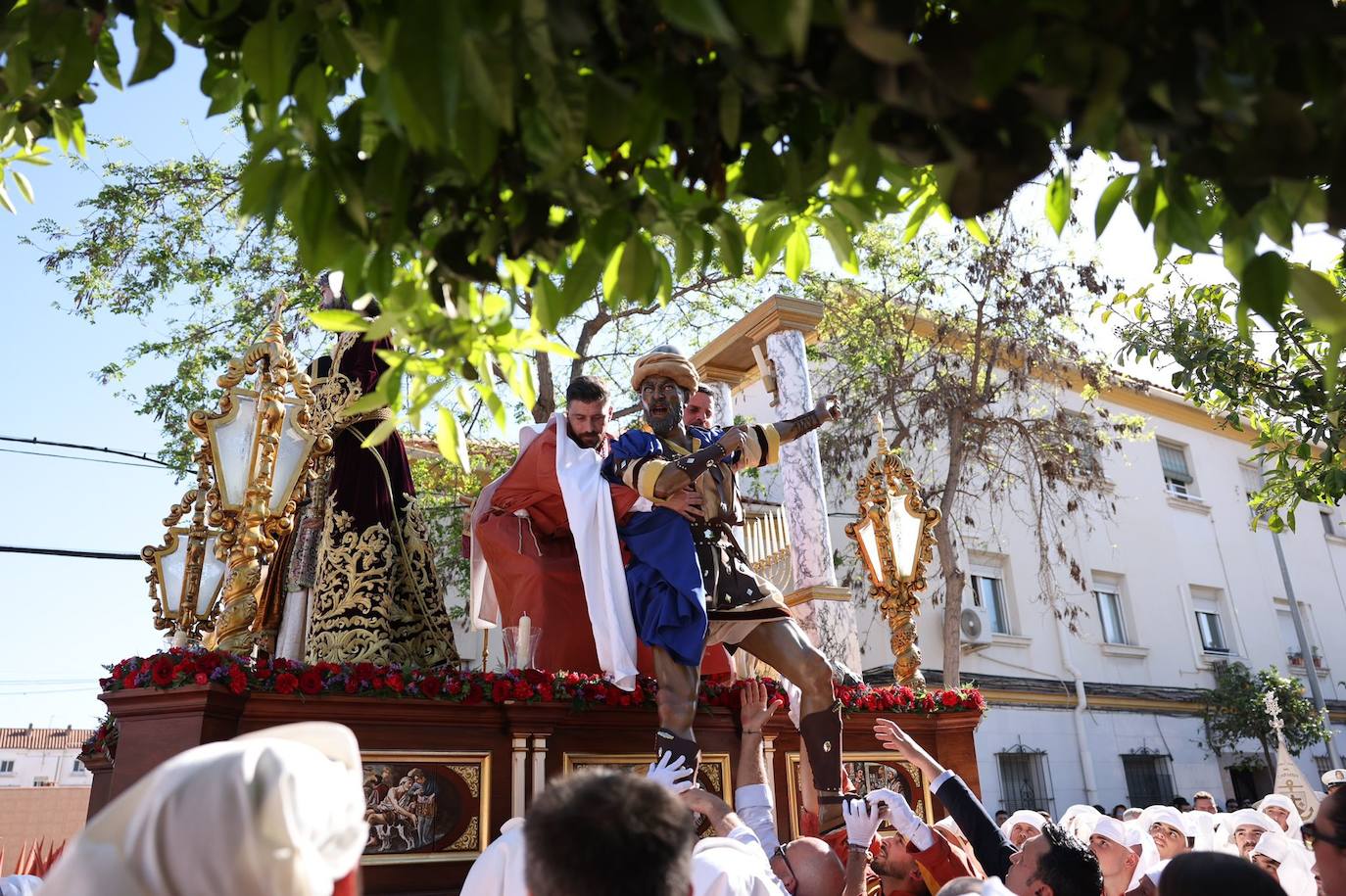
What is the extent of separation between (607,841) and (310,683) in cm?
294

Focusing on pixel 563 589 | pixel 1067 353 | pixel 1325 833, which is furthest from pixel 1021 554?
pixel 1325 833

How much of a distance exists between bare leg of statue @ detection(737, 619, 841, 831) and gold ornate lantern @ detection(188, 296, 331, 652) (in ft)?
8.14

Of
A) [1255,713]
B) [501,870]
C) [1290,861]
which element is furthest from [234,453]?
[1255,713]

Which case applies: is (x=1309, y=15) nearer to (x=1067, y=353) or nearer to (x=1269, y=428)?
(x=1269, y=428)

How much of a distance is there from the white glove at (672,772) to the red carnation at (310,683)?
4.58ft

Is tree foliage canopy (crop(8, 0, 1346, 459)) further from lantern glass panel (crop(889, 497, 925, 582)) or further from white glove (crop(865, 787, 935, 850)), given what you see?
lantern glass panel (crop(889, 497, 925, 582))

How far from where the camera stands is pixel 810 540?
31.9 feet

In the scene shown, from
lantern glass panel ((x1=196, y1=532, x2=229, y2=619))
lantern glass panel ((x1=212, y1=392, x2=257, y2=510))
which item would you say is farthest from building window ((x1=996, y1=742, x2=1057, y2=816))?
lantern glass panel ((x1=212, y1=392, x2=257, y2=510))

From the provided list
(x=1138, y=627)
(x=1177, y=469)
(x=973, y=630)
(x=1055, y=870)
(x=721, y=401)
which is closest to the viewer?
(x=1055, y=870)

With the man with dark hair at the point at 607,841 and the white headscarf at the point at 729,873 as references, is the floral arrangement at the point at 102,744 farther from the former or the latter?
the man with dark hair at the point at 607,841

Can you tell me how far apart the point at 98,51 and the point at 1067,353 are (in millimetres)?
14530

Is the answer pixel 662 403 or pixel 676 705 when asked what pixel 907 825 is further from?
pixel 662 403

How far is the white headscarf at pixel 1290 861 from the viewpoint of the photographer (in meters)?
4.91

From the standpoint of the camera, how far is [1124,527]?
884 inches
